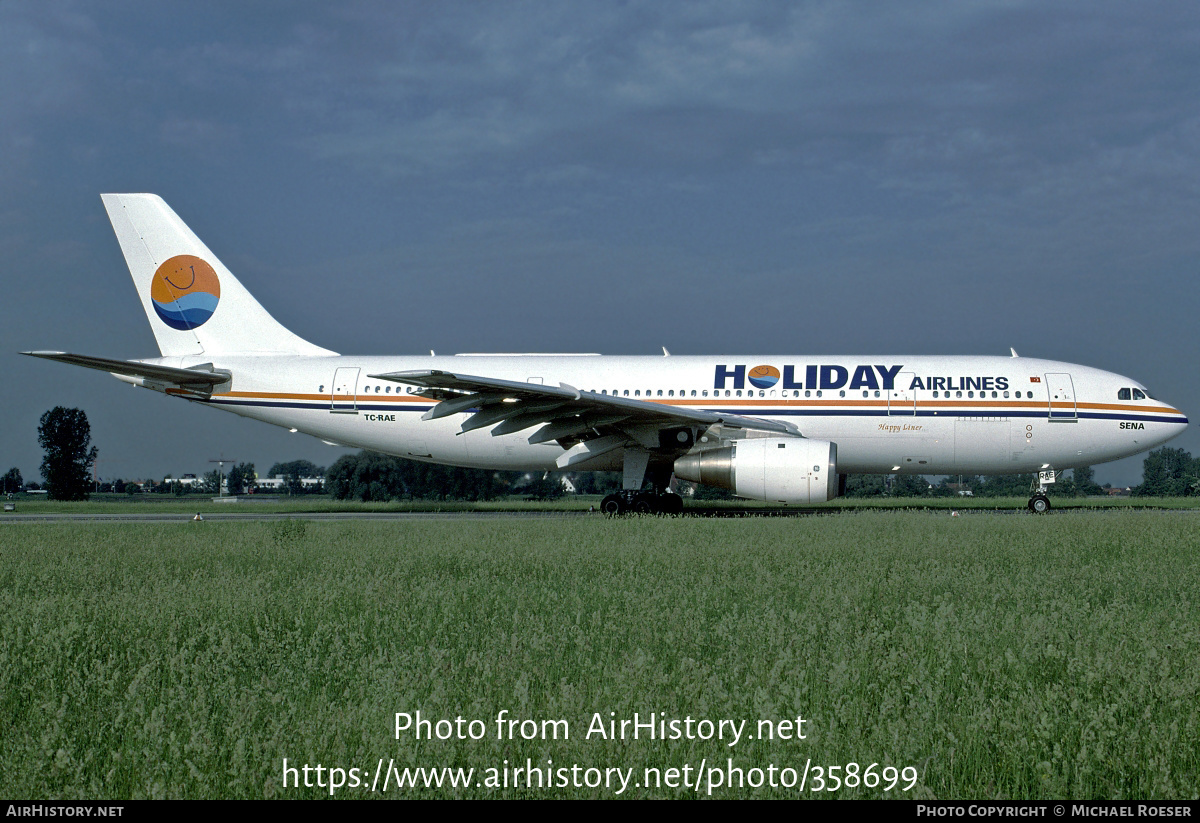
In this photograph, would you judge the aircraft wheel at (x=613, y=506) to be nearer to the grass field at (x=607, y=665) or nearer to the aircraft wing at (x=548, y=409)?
Result: the aircraft wing at (x=548, y=409)

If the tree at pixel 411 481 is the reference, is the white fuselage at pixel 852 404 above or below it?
above

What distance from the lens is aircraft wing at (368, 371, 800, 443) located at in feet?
49.7

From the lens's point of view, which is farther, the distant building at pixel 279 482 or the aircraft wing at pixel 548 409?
the distant building at pixel 279 482

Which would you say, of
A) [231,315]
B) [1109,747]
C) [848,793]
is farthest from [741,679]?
[231,315]

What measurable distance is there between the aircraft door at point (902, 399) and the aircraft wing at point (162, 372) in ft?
49.5

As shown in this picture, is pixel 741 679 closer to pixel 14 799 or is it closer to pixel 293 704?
pixel 293 704

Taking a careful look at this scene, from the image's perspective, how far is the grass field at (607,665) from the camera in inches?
126

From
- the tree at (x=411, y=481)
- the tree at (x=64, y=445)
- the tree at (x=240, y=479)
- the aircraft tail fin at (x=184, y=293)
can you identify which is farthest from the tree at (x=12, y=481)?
the aircraft tail fin at (x=184, y=293)

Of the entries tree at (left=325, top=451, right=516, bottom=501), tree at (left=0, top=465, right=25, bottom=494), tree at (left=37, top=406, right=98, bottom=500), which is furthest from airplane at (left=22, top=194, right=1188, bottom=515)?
tree at (left=0, top=465, right=25, bottom=494)

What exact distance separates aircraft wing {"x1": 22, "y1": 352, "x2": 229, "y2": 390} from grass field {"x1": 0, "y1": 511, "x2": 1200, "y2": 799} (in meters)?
10.4

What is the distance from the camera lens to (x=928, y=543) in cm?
977

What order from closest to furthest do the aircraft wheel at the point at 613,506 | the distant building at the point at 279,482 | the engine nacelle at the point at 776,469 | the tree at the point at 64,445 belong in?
1. the engine nacelle at the point at 776,469
2. the aircraft wheel at the point at 613,506
3. the tree at the point at 64,445
4. the distant building at the point at 279,482

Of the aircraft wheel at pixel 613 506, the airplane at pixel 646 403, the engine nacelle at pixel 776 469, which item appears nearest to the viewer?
the engine nacelle at pixel 776 469

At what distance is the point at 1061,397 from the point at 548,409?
1116cm
